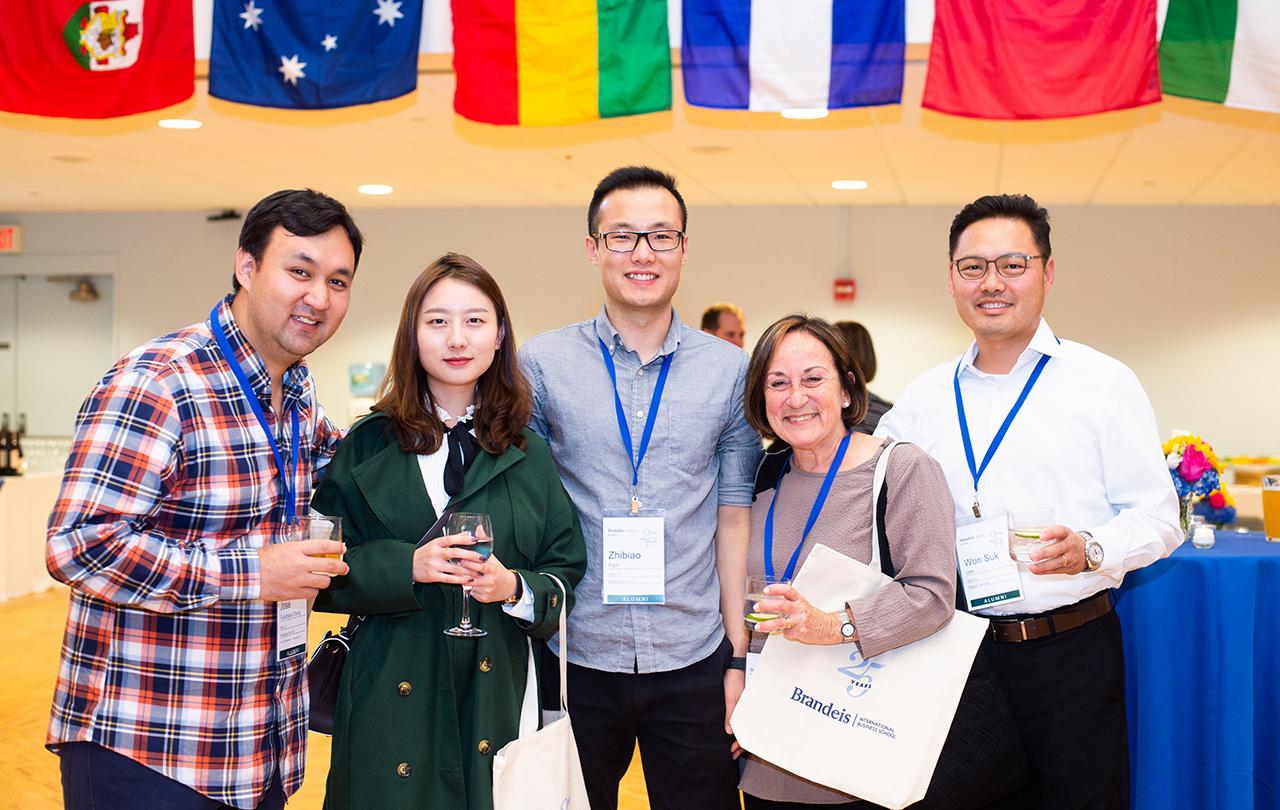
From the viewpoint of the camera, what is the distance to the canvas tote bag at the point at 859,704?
6.12 feet

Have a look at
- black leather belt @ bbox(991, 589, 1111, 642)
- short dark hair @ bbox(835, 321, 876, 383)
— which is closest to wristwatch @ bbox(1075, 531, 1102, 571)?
black leather belt @ bbox(991, 589, 1111, 642)

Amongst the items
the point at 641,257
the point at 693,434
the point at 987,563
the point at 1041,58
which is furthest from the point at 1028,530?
the point at 1041,58

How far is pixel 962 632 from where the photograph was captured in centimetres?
191

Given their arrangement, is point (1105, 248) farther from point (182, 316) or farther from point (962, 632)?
point (182, 316)

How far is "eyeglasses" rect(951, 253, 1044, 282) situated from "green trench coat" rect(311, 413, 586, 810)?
4.04 feet

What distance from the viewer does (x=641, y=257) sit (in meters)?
2.25

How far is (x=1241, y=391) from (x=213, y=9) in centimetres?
935

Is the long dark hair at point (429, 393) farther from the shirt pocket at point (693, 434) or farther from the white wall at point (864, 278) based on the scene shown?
the white wall at point (864, 278)

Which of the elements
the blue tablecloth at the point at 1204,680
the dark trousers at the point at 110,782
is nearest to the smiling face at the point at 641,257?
the dark trousers at the point at 110,782

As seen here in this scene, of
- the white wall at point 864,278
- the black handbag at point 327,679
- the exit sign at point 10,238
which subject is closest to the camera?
the black handbag at point 327,679

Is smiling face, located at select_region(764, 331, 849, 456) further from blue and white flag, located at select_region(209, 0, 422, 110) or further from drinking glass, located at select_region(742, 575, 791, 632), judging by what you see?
blue and white flag, located at select_region(209, 0, 422, 110)

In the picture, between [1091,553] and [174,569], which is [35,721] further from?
[1091,553]

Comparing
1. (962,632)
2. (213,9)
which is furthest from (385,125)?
(962,632)

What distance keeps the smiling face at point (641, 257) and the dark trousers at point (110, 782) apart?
141 cm
